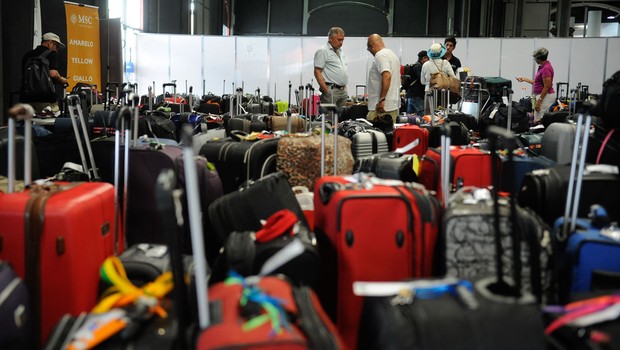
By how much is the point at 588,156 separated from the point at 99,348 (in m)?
2.90

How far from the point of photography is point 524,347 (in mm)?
1593

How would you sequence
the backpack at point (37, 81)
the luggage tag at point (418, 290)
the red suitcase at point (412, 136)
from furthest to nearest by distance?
1. the backpack at point (37, 81)
2. the red suitcase at point (412, 136)
3. the luggage tag at point (418, 290)

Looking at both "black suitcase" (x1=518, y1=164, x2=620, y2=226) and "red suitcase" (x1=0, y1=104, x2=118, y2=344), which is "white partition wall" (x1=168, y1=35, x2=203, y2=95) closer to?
"black suitcase" (x1=518, y1=164, x2=620, y2=226)

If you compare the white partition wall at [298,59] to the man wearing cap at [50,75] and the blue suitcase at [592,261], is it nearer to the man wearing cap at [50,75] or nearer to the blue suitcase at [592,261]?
the man wearing cap at [50,75]

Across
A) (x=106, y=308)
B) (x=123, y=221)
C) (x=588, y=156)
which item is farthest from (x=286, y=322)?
(x=588, y=156)

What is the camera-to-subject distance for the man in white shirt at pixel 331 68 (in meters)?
6.61

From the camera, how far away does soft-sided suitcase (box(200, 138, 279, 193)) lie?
414cm

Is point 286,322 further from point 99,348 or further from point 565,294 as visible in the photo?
point 565,294

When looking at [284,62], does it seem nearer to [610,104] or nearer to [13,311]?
[610,104]

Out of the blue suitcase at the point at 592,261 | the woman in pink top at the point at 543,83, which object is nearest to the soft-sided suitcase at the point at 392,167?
the blue suitcase at the point at 592,261

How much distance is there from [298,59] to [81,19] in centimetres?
631

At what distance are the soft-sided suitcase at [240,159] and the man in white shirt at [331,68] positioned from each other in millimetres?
2483

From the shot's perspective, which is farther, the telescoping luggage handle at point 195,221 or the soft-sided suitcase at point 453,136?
the soft-sided suitcase at point 453,136

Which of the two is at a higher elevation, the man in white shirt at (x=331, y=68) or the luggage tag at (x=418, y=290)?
the man in white shirt at (x=331, y=68)
